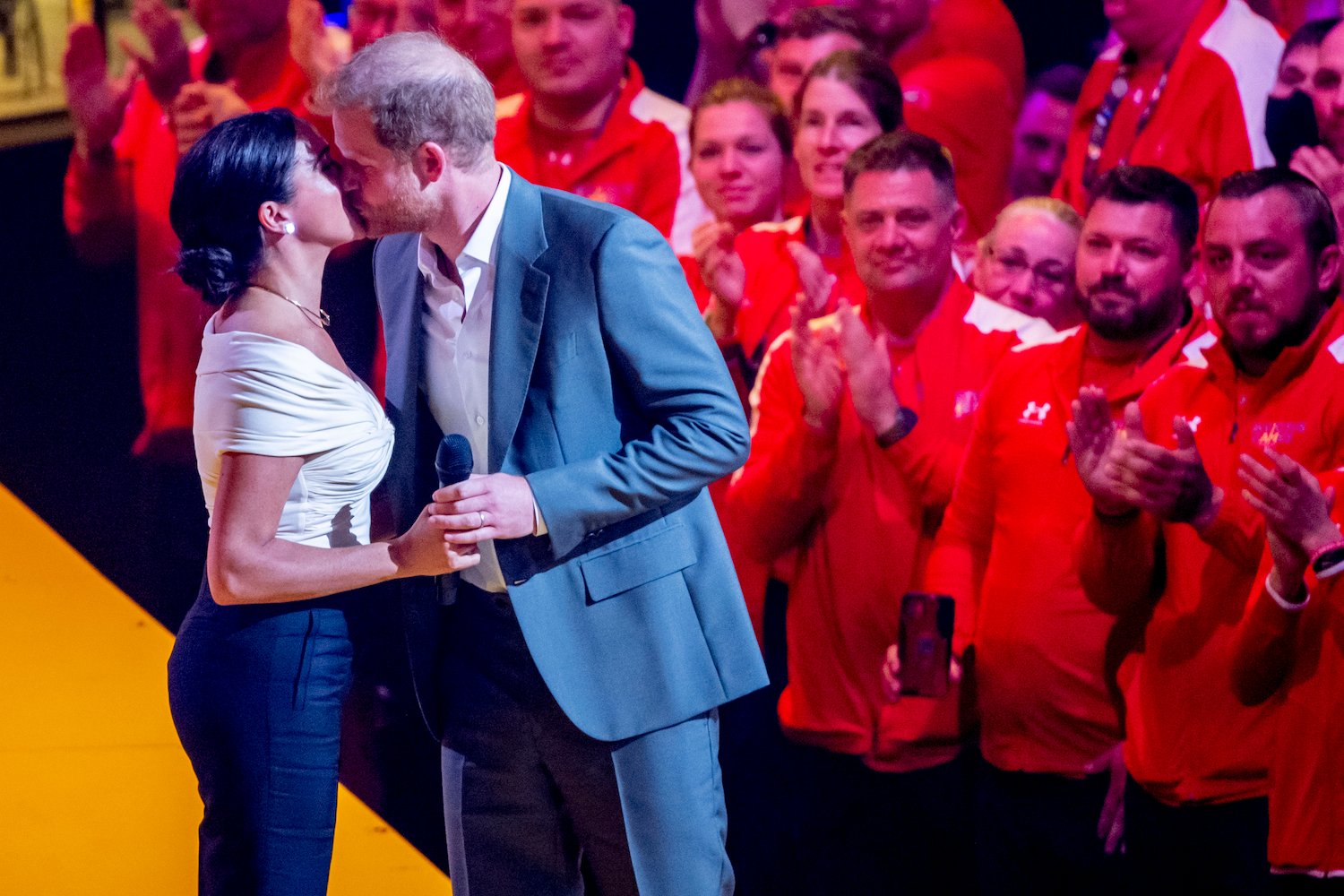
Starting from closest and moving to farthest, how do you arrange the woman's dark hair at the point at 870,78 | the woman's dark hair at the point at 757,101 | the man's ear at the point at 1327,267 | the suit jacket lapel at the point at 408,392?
the suit jacket lapel at the point at 408,392 → the man's ear at the point at 1327,267 → the woman's dark hair at the point at 870,78 → the woman's dark hair at the point at 757,101

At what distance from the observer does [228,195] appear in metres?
1.79

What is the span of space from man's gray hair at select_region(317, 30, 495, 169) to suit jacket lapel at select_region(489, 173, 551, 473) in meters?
0.14

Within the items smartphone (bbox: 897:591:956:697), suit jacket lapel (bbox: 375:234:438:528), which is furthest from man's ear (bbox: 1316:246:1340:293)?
suit jacket lapel (bbox: 375:234:438:528)

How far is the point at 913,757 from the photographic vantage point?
276 centimetres

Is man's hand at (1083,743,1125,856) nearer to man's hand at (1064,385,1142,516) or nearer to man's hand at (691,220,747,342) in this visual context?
man's hand at (1064,385,1142,516)

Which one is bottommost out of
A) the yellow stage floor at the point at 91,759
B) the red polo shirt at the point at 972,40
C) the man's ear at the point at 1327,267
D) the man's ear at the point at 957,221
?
the yellow stage floor at the point at 91,759

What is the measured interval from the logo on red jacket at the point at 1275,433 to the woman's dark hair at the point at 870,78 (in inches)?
42.6

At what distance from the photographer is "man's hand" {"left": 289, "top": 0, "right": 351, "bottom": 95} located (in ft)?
13.0

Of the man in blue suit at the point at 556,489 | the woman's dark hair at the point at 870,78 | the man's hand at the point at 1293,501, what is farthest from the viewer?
the woman's dark hair at the point at 870,78

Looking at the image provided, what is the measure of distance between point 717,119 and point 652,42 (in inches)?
34.0

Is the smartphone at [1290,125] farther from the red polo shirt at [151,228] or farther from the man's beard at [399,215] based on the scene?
the red polo shirt at [151,228]

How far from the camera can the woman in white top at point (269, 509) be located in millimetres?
1761

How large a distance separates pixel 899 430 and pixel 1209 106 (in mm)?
970

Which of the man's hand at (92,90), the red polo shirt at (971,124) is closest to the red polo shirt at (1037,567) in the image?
the red polo shirt at (971,124)
